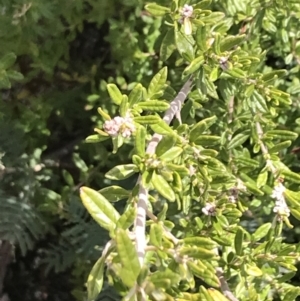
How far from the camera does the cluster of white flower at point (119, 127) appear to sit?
88cm

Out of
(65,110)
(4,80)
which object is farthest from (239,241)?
(65,110)

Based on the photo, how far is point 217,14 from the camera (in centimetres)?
107

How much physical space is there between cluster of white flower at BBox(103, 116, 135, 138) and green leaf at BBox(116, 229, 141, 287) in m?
0.26

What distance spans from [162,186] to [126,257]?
0.71 ft

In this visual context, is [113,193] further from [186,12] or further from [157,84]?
[186,12]

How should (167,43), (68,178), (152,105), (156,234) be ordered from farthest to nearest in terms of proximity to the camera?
(68,178)
(167,43)
(152,105)
(156,234)

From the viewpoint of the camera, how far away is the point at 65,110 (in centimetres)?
176

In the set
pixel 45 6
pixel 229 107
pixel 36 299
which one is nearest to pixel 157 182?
pixel 229 107

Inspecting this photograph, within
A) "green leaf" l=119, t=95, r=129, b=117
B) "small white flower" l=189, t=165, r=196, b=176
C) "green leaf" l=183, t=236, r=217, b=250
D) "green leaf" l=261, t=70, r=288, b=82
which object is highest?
"green leaf" l=119, t=95, r=129, b=117

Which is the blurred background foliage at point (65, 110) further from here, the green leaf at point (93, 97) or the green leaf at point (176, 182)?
the green leaf at point (176, 182)

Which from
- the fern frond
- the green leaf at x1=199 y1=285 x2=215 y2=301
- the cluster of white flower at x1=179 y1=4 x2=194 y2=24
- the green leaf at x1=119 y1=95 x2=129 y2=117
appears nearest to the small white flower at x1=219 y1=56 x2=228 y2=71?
the cluster of white flower at x1=179 y1=4 x2=194 y2=24

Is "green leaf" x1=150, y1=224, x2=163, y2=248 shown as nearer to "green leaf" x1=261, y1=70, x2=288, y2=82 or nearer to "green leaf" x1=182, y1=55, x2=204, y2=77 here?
"green leaf" x1=182, y1=55, x2=204, y2=77

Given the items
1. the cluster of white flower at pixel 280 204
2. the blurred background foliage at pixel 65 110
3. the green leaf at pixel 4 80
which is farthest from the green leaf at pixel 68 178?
the cluster of white flower at pixel 280 204

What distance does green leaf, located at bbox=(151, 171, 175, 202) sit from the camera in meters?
0.84
